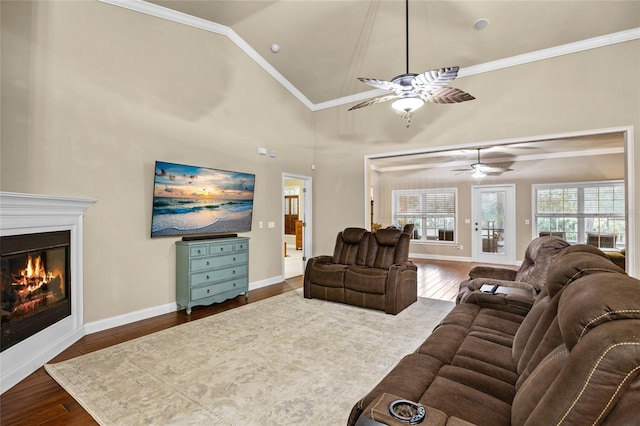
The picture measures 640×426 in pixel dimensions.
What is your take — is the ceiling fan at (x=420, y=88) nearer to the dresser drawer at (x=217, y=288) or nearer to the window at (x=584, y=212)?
the dresser drawer at (x=217, y=288)

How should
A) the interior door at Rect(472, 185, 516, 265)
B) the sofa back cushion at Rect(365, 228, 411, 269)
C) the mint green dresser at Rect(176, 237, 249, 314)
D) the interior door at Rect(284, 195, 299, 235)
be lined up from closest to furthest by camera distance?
the mint green dresser at Rect(176, 237, 249, 314)
the sofa back cushion at Rect(365, 228, 411, 269)
the interior door at Rect(472, 185, 516, 265)
the interior door at Rect(284, 195, 299, 235)

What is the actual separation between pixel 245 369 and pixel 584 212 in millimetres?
8701

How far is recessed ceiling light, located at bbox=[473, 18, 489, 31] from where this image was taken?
3924mm

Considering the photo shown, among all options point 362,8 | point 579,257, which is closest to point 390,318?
point 579,257

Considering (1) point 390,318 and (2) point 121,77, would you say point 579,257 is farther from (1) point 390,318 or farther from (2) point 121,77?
(2) point 121,77

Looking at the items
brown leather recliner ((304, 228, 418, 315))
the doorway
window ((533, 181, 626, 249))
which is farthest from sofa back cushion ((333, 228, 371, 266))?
window ((533, 181, 626, 249))

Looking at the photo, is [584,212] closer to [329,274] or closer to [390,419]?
[329,274]

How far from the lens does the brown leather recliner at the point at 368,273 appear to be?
4148 millimetres

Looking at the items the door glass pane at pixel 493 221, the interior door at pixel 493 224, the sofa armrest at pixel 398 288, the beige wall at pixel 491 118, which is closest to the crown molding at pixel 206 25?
the beige wall at pixel 491 118

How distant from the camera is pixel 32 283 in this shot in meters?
2.80

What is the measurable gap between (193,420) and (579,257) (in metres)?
2.54

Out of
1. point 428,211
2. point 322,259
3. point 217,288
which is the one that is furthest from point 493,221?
point 217,288

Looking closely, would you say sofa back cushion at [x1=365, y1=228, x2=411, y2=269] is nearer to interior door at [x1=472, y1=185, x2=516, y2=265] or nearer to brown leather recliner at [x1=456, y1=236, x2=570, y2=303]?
brown leather recliner at [x1=456, y1=236, x2=570, y2=303]

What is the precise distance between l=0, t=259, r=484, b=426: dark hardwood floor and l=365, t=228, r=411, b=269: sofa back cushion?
1.08 meters
